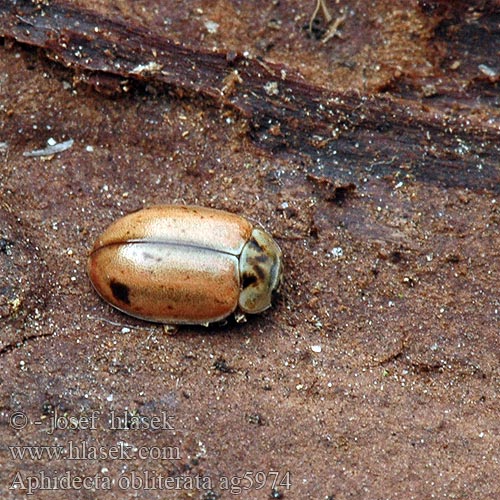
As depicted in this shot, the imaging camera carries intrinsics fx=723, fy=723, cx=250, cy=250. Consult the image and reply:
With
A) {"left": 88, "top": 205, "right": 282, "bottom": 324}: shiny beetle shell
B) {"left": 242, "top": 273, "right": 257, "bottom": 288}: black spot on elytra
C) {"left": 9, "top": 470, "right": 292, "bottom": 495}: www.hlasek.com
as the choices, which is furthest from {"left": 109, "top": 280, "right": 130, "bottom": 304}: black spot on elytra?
{"left": 9, "top": 470, "right": 292, "bottom": 495}: www.hlasek.com

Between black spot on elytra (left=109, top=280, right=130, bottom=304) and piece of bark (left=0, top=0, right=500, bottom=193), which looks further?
piece of bark (left=0, top=0, right=500, bottom=193)

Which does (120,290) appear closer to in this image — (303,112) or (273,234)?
(273,234)

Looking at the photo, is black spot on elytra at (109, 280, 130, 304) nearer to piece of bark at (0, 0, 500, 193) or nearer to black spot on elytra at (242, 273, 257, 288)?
black spot on elytra at (242, 273, 257, 288)

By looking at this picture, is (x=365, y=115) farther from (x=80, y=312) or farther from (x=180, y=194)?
(x=80, y=312)

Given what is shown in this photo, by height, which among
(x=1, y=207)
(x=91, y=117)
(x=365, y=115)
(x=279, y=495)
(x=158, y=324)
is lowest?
(x=279, y=495)

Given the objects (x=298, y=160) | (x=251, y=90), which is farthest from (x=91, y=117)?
(x=298, y=160)

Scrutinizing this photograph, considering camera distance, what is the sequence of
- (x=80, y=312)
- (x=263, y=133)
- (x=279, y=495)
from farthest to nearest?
(x=263, y=133) < (x=80, y=312) < (x=279, y=495)
